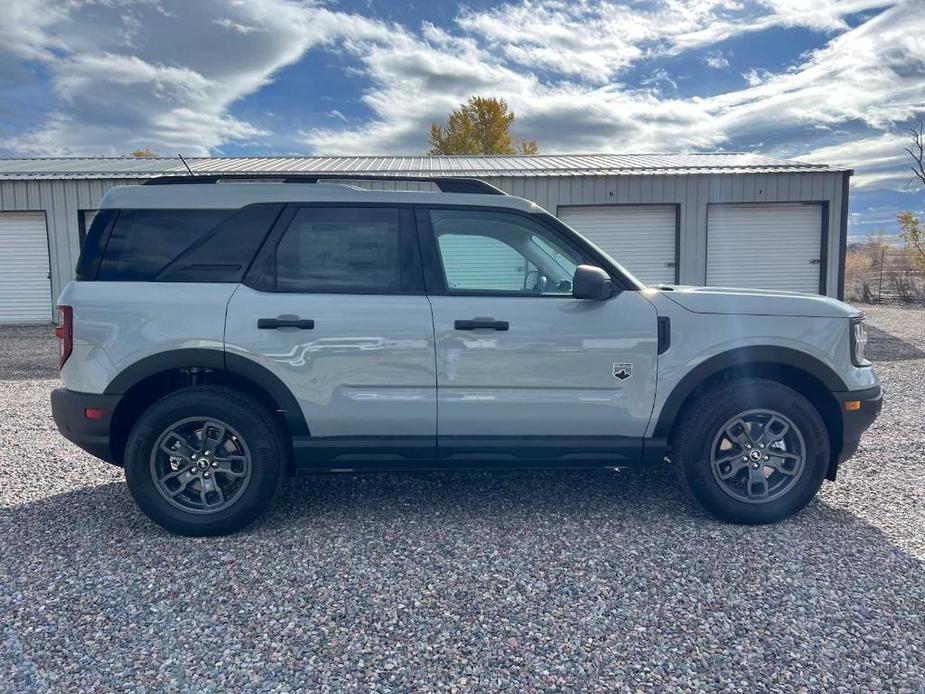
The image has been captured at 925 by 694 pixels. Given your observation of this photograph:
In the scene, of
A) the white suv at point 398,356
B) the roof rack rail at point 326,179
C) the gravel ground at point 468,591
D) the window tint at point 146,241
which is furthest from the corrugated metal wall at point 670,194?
the window tint at point 146,241

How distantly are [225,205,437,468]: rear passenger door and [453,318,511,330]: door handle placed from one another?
17cm

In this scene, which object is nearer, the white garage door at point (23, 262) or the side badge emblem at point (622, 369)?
the side badge emblem at point (622, 369)

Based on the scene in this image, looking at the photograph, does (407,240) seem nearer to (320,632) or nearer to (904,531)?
(320,632)

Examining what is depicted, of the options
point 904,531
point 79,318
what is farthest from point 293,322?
point 904,531

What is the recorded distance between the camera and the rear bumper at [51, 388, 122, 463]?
11.8 feet

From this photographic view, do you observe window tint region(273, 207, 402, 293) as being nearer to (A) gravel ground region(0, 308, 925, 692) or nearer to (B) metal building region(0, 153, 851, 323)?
(A) gravel ground region(0, 308, 925, 692)

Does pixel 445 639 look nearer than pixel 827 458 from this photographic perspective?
Yes

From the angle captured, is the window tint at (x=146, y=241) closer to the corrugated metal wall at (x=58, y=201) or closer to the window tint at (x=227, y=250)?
the window tint at (x=227, y=250)

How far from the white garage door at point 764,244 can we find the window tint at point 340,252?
12008 mm

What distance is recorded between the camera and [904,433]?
229 inches

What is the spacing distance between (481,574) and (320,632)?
2.74ft

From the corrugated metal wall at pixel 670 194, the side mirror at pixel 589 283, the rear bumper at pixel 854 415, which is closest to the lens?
the side mirror at pixel 589 283

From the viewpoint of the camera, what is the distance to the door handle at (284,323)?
11.7 feet

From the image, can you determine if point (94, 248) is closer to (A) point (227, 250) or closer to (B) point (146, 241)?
(B) point (146, 241)
